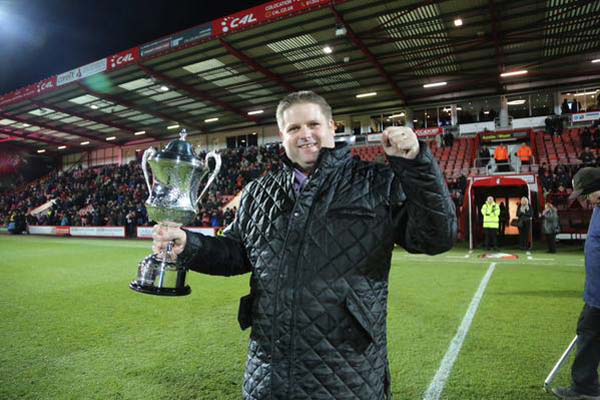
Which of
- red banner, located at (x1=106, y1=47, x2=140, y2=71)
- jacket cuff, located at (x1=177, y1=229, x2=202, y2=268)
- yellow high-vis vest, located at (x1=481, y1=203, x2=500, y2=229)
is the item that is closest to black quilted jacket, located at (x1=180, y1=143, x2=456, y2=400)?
jacket cuff, located at (x1=177, y1=229, x2=202, y2=268)

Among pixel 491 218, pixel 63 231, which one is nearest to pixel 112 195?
pixel 63 231

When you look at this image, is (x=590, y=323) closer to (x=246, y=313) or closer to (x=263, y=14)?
(x=246, y=313)

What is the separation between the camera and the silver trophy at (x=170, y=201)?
75.7 inches

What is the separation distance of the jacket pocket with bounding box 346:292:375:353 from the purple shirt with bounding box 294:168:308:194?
47cm

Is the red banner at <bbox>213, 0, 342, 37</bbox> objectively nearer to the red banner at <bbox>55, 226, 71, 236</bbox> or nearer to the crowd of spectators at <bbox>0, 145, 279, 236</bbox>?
the crowd of spectators at <bbox>0, 145, 279, 236</bbox>

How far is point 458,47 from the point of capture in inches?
696

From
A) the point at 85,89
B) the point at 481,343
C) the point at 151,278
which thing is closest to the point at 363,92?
the point at 85,89

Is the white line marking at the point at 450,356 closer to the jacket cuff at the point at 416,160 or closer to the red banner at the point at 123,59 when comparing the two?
the jacket cuff at the point at 416,160

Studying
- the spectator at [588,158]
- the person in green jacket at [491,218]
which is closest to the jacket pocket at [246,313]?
the person in green jacket at [491,218]

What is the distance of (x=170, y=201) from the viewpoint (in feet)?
6.68

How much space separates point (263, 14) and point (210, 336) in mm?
14664

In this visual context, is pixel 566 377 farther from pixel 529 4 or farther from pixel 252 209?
pixel 529 4

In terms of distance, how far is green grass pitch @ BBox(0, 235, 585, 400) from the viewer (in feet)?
10.3

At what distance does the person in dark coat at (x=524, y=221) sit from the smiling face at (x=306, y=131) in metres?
12.9
